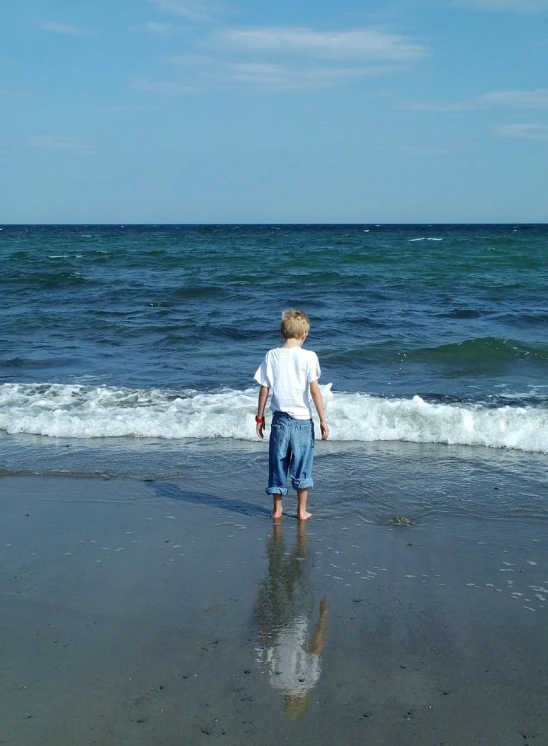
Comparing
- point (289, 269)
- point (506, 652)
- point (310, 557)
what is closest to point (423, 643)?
point (506, 652)

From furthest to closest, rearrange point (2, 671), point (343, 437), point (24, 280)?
point (24, 280), point (343, 437), point (2, 671)

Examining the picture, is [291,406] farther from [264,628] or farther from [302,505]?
[264,628]

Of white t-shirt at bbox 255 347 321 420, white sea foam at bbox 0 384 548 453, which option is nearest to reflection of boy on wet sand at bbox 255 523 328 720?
white t-shirt at bbox 255 347 321 420

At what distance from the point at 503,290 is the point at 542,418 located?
13108 mm

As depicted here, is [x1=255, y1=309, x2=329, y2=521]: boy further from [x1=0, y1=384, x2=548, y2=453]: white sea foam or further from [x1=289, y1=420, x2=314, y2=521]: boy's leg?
[x1=0, y1=384, x2=548, y2=453]: white sea foam

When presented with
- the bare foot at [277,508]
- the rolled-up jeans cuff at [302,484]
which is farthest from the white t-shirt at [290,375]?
the bare foot at [277,508]

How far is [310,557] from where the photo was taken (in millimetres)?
4637

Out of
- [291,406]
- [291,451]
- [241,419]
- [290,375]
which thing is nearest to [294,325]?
[290,375]

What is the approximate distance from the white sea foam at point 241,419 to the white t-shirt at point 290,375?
250 cm

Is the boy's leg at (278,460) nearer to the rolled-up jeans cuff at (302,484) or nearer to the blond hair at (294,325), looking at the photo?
the rolled-up jeans cuff at (302,484)

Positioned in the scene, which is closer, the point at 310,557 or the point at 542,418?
the point at 310,557

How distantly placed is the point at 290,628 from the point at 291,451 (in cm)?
173

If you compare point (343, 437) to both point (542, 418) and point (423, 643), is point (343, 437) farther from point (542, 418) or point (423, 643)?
point (423, 643)

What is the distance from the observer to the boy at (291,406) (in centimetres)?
517
